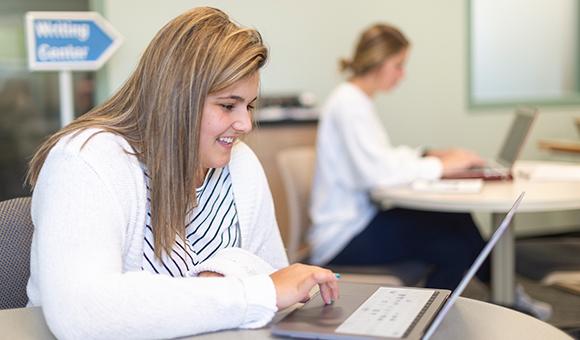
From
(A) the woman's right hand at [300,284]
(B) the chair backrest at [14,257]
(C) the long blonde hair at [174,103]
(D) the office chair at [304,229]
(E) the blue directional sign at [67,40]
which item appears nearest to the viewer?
(A) the woman's right hand at [300,284]

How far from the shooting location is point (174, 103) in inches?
36.3

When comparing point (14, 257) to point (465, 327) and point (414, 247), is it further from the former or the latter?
point (414, 247)

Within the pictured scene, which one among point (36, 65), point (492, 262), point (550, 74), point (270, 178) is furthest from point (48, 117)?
point (550, 74)

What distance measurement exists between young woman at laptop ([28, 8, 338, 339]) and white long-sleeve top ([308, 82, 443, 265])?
1.11 meters

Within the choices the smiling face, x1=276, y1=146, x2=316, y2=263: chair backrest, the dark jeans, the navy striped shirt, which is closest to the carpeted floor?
the dark jeans

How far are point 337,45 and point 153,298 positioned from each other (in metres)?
3.18

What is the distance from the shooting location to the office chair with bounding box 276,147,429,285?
1988 millimetres

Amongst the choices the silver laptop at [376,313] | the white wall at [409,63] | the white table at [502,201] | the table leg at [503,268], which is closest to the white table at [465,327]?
the silver laptop at [376,313]

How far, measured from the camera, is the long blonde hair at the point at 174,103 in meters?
0.92

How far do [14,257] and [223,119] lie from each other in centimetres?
48

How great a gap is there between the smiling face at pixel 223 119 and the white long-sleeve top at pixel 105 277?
156 mm

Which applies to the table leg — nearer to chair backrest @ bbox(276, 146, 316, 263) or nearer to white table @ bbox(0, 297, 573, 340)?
chair backrest @ bbox(276, 146, 316, 263)

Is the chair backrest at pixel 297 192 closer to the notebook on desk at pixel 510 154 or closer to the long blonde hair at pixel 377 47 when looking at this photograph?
the long blonde hair at pixel 377 47

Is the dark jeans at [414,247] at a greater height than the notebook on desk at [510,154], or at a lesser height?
lesser
